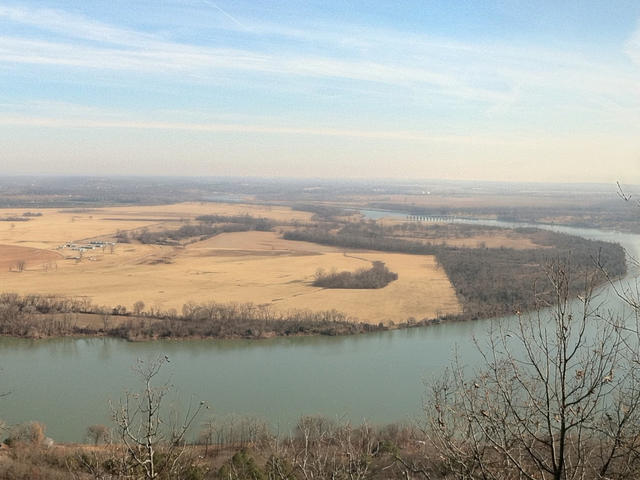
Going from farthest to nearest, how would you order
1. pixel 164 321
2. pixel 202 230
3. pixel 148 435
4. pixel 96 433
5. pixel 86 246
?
pixel 202 230, pixel 86 246, pixel 164 321, pixel 96 433, pixel 148 435

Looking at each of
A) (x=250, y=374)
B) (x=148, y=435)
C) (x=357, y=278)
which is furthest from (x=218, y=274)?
(x=148, y=435)

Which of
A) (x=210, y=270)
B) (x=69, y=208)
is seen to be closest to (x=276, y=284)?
(x=210, y=270)

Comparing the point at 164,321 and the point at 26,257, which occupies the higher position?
the point at 26,257

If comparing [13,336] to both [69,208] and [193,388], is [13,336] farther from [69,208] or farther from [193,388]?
[69,208]

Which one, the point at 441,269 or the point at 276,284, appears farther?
the point at 441,269

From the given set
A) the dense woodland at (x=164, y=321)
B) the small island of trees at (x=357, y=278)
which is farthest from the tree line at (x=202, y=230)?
the dense woodland at (x=164, y=321)

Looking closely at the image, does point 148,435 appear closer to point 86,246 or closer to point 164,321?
point 164,321
